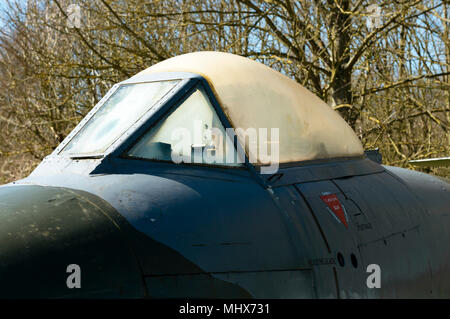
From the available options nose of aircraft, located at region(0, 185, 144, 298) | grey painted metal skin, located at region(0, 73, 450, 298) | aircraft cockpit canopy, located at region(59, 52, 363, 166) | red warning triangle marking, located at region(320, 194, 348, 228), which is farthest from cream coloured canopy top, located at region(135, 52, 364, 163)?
nose of aircraft, located at region(0, 185, 144, 298)

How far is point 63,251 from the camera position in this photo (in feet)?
8.30

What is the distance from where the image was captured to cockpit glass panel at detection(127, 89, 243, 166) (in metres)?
3.60

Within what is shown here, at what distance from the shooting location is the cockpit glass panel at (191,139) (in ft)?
11.8

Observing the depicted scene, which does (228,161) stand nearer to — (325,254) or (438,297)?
(325,254)

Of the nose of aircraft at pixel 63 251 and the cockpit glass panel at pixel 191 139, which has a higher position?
the cockpit glass panel at pixel 191 139

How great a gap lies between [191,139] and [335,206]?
103 cm

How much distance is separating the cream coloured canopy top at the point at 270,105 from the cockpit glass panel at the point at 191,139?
0.13 m

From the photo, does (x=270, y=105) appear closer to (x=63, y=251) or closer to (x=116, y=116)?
(x=116, y=116)

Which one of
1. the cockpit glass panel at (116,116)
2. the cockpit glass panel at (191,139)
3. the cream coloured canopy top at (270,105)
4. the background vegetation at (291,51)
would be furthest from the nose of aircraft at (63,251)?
the background vegetation at (291,51)

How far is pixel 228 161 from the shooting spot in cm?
375

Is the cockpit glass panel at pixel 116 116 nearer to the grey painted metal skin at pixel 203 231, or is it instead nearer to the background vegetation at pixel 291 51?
the grey painted metal skin at pixel 203 231

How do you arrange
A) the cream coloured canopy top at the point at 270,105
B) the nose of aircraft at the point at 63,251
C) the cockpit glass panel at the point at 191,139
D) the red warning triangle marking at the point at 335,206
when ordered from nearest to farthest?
the nose of aircraft at the point at 63,251 → the cockpit glass panel at the point at 191,139 → the red warning triangle marking at the point at 335,206 → the cream coloured canopy top at the point at 270,105
